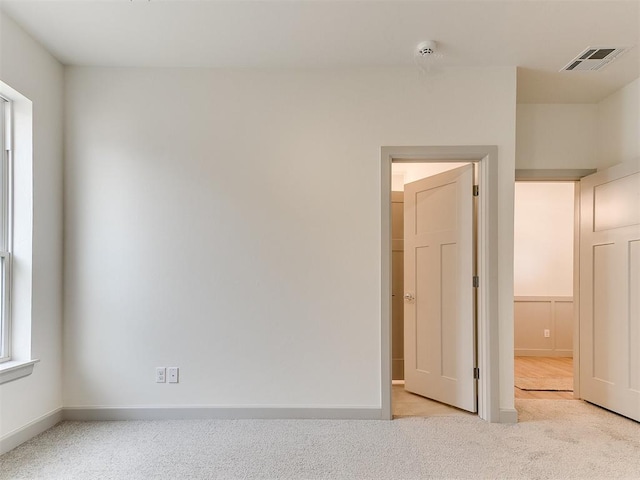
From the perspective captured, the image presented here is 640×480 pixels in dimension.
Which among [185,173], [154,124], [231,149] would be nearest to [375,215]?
[231,149]

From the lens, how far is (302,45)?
2732 millimetres

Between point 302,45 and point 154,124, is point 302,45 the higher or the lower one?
the higher one

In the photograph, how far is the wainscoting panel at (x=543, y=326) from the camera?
5.40 meters

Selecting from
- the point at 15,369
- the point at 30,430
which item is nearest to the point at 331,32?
the point at 15,369

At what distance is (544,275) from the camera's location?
221 inches

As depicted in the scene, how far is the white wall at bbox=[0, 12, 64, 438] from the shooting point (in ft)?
8.22

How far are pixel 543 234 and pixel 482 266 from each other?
10.9 feet

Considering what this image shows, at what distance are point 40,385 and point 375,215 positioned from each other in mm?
2625

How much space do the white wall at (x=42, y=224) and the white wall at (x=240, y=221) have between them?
0.35 ft

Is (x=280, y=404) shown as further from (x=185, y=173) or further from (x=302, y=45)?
(x=302, y=45)

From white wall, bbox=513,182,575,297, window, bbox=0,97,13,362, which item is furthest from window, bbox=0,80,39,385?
white wall, bbox=513,182,575,297

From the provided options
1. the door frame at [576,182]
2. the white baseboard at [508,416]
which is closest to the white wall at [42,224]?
the white baseboard at [508,416]

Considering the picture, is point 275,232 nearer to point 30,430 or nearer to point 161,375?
point 161,375

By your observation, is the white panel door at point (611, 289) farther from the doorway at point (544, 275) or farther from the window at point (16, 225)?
the window at point (16, 225)
